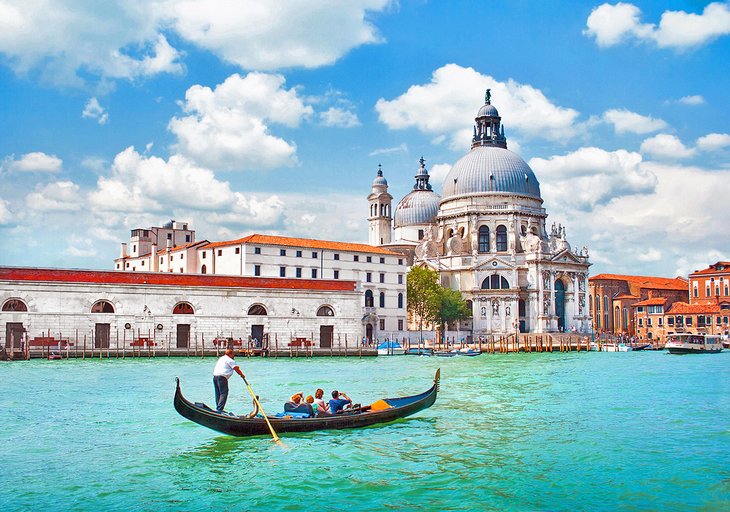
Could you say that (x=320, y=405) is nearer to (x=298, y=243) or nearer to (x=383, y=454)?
(x=383, y=454)

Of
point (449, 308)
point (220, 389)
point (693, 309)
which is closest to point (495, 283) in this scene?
point (449, 308)

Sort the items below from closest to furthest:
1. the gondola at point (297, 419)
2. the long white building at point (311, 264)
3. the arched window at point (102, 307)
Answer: the gondola at point (297, 419)
the arched window at point (102, 307)
the long white building at point (311, 264)

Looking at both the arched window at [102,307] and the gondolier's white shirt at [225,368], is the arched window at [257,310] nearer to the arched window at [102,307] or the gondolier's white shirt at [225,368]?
the arched window at [102,307]

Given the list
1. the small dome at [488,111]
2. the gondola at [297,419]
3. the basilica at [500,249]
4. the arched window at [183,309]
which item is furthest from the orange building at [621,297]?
the gondola at [297,419]

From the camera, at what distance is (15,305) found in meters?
37.2

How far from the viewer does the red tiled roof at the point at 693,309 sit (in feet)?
226

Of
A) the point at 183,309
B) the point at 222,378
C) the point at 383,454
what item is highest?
the point at 183,309

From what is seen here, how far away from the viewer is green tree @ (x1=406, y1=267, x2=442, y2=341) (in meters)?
59.6

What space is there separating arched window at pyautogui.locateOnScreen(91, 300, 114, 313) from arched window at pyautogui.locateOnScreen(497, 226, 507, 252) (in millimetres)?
38270

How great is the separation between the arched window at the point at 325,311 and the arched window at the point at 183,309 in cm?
723

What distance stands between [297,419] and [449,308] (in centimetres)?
4747

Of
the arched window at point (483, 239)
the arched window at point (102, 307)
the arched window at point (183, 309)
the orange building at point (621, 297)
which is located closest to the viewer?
the arched window at point (102, 307)

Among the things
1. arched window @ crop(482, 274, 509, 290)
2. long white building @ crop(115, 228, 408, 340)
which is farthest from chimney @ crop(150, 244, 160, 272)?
arched window @ crop(482, 274, 509, 290)

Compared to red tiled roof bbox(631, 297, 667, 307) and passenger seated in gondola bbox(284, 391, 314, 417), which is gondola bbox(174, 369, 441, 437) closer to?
passenger seated in gondola bbox(284, 391, 314, 417)
